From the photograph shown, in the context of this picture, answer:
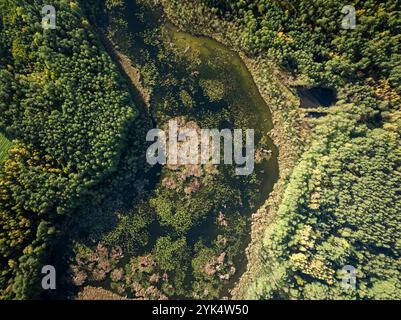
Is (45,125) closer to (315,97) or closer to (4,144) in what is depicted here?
(4,144)

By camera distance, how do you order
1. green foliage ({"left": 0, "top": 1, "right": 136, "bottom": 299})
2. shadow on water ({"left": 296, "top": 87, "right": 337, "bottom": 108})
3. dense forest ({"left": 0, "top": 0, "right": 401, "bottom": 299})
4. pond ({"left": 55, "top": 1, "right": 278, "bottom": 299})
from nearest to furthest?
green foliage ({"left": 0, "top": 1, "right": 136, "bottom": 299})
dense forest ({"left": 0, "top": 0, "right": 401, "bottom": 299})
pond ({"left": 55, "top": 1, "right": 278, "bottom": 299})
shadow on water ({"left": 296, "top": 87, "right": 337, "bottom": 108})

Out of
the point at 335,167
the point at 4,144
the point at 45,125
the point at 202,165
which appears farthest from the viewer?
the point at 202,165

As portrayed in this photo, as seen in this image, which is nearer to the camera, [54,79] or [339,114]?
[54,79]

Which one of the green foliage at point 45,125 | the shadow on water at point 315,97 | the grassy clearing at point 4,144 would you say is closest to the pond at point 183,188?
the shadow on water at point 315,97

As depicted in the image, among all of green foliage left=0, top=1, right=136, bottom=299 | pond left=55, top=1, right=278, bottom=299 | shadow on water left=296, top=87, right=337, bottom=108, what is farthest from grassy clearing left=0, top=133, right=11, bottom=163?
shadow on water left=296, top=87, right=337, bottom=108

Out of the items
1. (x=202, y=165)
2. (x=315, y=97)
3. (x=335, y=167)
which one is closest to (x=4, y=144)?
(x=202, y=165)

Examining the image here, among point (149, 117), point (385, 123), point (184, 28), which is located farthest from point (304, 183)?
point (184, 28)

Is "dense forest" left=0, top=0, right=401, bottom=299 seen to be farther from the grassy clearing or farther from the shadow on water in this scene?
the shadow on water
